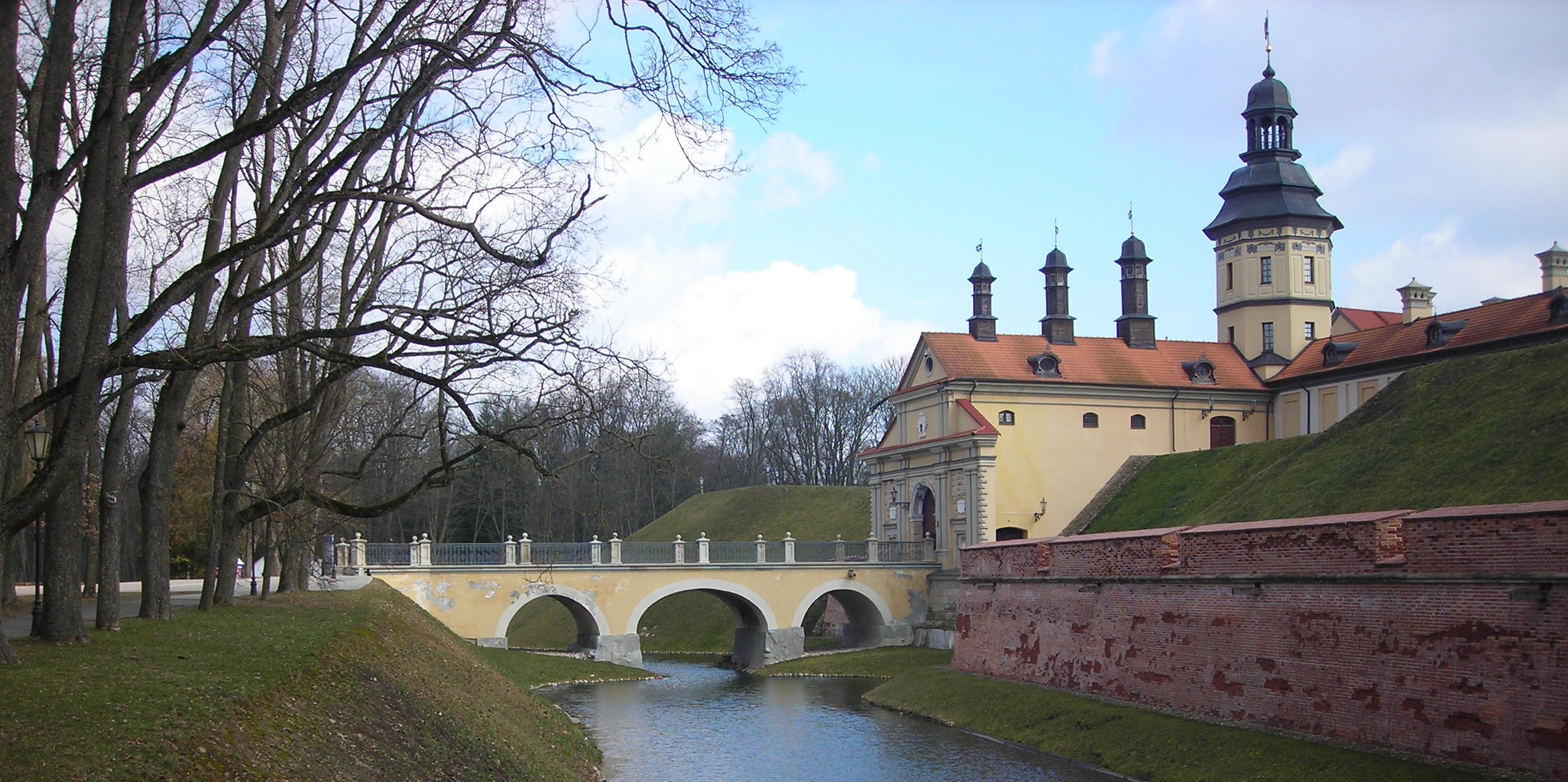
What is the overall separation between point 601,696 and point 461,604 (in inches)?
383

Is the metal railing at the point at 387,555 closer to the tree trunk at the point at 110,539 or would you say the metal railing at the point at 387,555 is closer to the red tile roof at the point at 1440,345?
the tree trunk at the point at 110,539

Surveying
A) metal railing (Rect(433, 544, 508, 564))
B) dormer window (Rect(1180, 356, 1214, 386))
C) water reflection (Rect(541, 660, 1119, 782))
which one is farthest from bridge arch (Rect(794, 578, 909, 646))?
dormer window (Rect(1180, 356, 1214, 386))

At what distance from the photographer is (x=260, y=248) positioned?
39.7 feet

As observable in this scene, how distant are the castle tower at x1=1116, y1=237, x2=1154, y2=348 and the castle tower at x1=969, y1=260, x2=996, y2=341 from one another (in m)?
5.16

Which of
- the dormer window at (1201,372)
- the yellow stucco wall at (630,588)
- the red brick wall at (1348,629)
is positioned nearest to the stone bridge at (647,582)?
the yellow stucco wall at (630,588)

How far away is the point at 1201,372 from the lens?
49.9 m

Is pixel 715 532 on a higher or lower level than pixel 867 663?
higher

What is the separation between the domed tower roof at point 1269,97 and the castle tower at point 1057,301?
8705mm

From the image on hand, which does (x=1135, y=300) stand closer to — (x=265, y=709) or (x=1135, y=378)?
(x=1135, y=378)

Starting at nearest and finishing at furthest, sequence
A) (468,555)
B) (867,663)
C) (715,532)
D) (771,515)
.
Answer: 1. (867,663)
2. (468,555)
3. (715,532)
4. (771,515)

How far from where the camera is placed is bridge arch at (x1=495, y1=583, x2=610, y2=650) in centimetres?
4469

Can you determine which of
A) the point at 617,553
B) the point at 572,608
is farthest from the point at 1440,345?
the point at 572,608

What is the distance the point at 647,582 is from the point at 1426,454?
24.9 meters

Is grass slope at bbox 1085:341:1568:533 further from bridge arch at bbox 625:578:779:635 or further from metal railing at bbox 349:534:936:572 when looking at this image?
bridge arch at bbox 625:578:779:635
